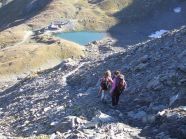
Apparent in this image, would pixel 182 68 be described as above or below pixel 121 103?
above

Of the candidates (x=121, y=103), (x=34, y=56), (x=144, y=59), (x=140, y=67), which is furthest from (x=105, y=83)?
(x=34, y=56)

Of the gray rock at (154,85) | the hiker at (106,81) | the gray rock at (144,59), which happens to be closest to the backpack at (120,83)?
the hiker at (106,81)

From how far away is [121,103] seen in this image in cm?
3375

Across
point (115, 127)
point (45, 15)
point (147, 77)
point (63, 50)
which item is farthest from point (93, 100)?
point (45, 15)

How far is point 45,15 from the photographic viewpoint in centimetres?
15800

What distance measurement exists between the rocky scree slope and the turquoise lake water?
257 feet

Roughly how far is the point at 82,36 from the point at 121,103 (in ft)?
351

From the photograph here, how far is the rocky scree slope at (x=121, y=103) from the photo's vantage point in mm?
26672

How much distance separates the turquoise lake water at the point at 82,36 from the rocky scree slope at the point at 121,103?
7830 cm

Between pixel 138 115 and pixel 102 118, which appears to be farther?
pixel 138 115

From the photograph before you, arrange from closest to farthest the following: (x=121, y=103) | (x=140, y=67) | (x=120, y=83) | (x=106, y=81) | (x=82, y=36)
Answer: (x=120, y=83) → (x=106, y=81) → (x=121, y=103) → (x=140, y=67) → (x=82, y=36)

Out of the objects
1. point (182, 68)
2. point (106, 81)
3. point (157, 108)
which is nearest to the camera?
point (157, 108)

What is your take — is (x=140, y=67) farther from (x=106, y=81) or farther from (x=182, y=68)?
(x=106, y=81)

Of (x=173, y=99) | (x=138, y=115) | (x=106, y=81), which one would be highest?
(x=173, y=99)
